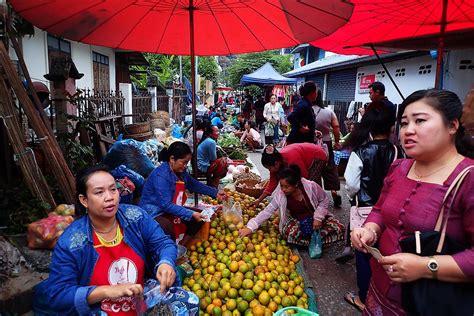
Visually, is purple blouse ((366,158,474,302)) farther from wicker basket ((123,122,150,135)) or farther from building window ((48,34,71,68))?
building window ((48,34,71,68))

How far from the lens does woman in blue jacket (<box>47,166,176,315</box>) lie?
5.95 ft

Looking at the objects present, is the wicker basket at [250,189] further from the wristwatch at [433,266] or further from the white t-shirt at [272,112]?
the white t-shirt at [272,112]

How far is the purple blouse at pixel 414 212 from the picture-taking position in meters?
1.36

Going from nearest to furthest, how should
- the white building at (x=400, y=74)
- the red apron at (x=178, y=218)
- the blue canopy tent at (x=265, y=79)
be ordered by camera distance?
the red apron at (x=178, y=218) → the white building at (x=400, y=74) → the blue canopy tent at (x=265, y=79)

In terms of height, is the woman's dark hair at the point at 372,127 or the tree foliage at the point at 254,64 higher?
the tree foliage at the point at 254,64

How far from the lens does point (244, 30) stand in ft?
12.1

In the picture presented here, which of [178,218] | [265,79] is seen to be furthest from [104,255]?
[265,79]

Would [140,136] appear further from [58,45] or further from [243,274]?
[243,274]

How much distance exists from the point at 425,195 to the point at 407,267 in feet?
1.13

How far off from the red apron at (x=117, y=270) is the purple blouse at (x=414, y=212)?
4.67 feet

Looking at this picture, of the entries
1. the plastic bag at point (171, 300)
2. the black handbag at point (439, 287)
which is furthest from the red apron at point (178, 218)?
the black handbag at point (439, 287)

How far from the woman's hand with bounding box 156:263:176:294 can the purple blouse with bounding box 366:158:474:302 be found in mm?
1161

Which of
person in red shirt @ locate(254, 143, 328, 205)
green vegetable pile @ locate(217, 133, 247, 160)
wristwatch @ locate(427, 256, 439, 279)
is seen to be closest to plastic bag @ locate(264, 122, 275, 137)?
green vegetable pile @ locate(217, 133, 247, 160)

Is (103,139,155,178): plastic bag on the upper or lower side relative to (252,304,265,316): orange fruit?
upper
